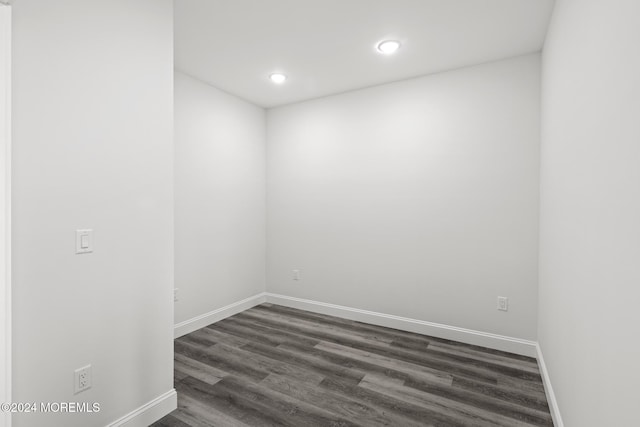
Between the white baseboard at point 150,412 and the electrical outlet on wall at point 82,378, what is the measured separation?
0.93 ft

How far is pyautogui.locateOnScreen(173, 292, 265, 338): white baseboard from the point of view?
319cm

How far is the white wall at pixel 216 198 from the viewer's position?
10.4ft

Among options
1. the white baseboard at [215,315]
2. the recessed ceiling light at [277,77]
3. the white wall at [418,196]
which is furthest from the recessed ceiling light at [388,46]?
the white baseboard at [215,315]

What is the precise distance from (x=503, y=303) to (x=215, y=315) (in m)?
2.87

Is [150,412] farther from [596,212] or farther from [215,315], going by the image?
[596,212]

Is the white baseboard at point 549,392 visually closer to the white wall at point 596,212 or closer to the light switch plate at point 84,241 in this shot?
the white wall at point 596,212

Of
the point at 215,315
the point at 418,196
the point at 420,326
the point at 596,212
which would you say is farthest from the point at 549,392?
the point at 215,315

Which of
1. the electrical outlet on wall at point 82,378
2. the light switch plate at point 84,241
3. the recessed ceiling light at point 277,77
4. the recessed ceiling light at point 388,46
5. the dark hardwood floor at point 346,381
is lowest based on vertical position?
the dark hardwood floor at point 346,381

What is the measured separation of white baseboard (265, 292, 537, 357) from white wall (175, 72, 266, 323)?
69cm

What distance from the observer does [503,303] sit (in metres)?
2.86

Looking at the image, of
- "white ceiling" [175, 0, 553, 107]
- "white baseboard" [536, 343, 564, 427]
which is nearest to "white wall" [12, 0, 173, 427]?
"white ceiling" [175, 0, 553, 107]

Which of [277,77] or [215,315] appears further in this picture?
[215,315]

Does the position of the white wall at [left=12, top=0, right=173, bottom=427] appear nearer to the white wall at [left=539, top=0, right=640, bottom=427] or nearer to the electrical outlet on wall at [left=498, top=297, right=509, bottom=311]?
the white wall at [left=539, top=0, right=640, bottom=427]
